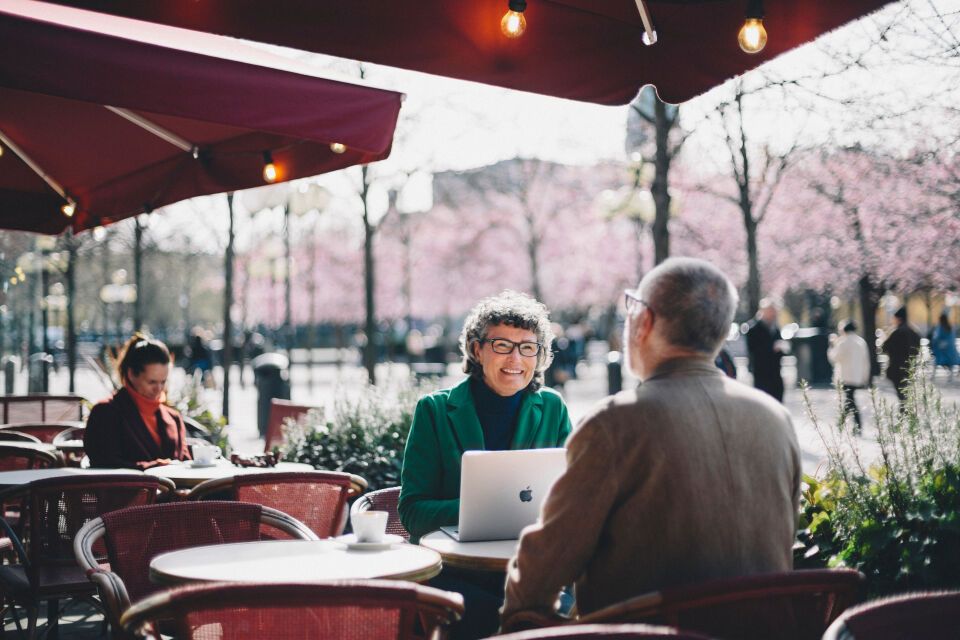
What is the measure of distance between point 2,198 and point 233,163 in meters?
2.00

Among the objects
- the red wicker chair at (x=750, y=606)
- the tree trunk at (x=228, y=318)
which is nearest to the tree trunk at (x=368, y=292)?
the tree trunk at (x=228, y=318)

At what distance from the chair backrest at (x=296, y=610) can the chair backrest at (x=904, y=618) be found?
0.84 meters

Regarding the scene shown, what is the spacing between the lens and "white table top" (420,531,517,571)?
312 centimetres

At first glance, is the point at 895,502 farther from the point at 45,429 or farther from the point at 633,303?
the point at 45,429

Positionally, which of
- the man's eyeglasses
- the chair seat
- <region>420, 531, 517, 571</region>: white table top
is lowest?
the chair seat

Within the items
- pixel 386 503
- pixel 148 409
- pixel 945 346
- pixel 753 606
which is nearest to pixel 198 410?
pixel 148 409

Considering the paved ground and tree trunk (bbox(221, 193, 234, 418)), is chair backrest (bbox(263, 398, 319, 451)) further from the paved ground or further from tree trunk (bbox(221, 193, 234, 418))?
tree trunk (bbox(221, 193, 234, 418))

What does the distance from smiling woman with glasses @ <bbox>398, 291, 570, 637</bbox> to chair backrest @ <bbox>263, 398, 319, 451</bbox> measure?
4.00 m


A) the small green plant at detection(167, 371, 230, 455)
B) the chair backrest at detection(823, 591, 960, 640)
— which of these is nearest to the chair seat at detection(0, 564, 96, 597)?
the chair backrest at detection(823, 591, 960, 640)

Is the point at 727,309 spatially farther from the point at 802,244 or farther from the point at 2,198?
the point at 802,244

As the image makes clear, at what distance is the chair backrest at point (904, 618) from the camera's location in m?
1.88

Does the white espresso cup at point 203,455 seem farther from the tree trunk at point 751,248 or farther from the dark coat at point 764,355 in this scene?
the tree trunk at point 751,248

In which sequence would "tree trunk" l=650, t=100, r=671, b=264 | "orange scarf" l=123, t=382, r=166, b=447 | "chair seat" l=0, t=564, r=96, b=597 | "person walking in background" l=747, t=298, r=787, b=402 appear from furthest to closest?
1. "person walking in background" l=747, t=298, r=787, b=402
2. "tree trunk" l=650, t=100, r=671, b=264
3. "orange scarf" l=123, t=382, r=166, b=447
4. "chair seat" l=0, t=564, r=96, b=597

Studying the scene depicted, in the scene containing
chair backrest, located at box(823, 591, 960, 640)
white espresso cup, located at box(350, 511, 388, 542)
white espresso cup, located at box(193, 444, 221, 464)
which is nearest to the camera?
chair backrest, located at box(823, 591, 960, 640)
